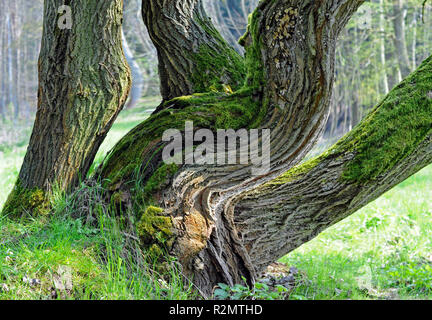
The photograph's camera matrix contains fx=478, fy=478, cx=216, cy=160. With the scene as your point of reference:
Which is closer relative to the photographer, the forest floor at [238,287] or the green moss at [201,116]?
the forest floor at [238,287]

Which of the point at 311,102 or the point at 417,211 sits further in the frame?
the point at 417,211

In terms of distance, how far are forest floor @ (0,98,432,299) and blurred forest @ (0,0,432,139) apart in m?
7.66

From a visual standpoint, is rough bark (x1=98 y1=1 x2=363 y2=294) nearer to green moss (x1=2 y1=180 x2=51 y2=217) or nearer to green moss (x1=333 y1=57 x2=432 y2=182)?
green moss (x1=333 y1=57 x2=432 y2=182)

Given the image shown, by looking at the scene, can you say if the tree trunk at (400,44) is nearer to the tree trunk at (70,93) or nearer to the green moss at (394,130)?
the green moss at (394,130)

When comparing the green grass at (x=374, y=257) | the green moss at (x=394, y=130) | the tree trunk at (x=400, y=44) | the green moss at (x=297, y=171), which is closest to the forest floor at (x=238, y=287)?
the green grass at (x=374, y=257)

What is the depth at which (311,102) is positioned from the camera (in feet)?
10.5

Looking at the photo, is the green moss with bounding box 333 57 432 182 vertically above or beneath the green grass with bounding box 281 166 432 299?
above

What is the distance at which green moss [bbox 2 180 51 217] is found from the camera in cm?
397

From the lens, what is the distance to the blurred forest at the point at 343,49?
46.8 ft

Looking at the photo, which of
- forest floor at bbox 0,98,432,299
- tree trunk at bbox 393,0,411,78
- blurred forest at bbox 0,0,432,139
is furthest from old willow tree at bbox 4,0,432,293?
tree trunk at bbox 393,0,411,78

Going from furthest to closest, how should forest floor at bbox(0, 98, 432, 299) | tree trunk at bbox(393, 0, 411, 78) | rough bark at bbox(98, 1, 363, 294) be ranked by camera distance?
tree trunk at bbox(393, 0, 411, 78) → rough bark at bbox(98, 1, 363, 294) → forest floor at bbox(0, 98, 432, 299)
